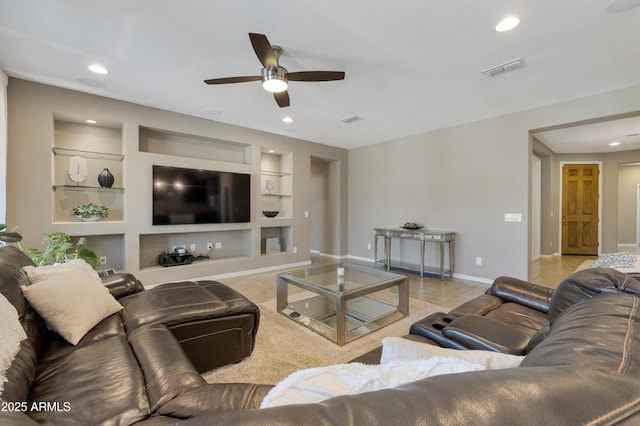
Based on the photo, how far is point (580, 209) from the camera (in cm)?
644

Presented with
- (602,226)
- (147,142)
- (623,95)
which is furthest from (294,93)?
(602,226)

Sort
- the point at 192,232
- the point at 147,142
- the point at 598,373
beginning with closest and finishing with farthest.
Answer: the point at 598,373, the point at 147,142, the point at 192,232

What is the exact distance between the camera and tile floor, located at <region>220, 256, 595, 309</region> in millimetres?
3488

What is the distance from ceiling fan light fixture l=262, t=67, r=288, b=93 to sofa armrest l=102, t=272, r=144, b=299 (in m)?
2.07

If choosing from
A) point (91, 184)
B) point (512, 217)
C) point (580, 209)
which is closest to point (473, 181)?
point (512, 217)

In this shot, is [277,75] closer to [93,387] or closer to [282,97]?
[282,97]

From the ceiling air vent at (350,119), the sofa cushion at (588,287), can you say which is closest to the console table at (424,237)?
the ceiling air vent at (350,119)

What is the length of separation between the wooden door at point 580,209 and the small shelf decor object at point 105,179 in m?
9.24

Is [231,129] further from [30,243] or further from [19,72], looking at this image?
[30,243]

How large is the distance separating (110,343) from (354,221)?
5.31 meters

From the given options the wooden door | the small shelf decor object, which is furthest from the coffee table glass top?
the wooden door

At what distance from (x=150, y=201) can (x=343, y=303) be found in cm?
316

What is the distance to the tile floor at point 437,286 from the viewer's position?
349 centimetres

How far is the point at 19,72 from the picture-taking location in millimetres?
2830
